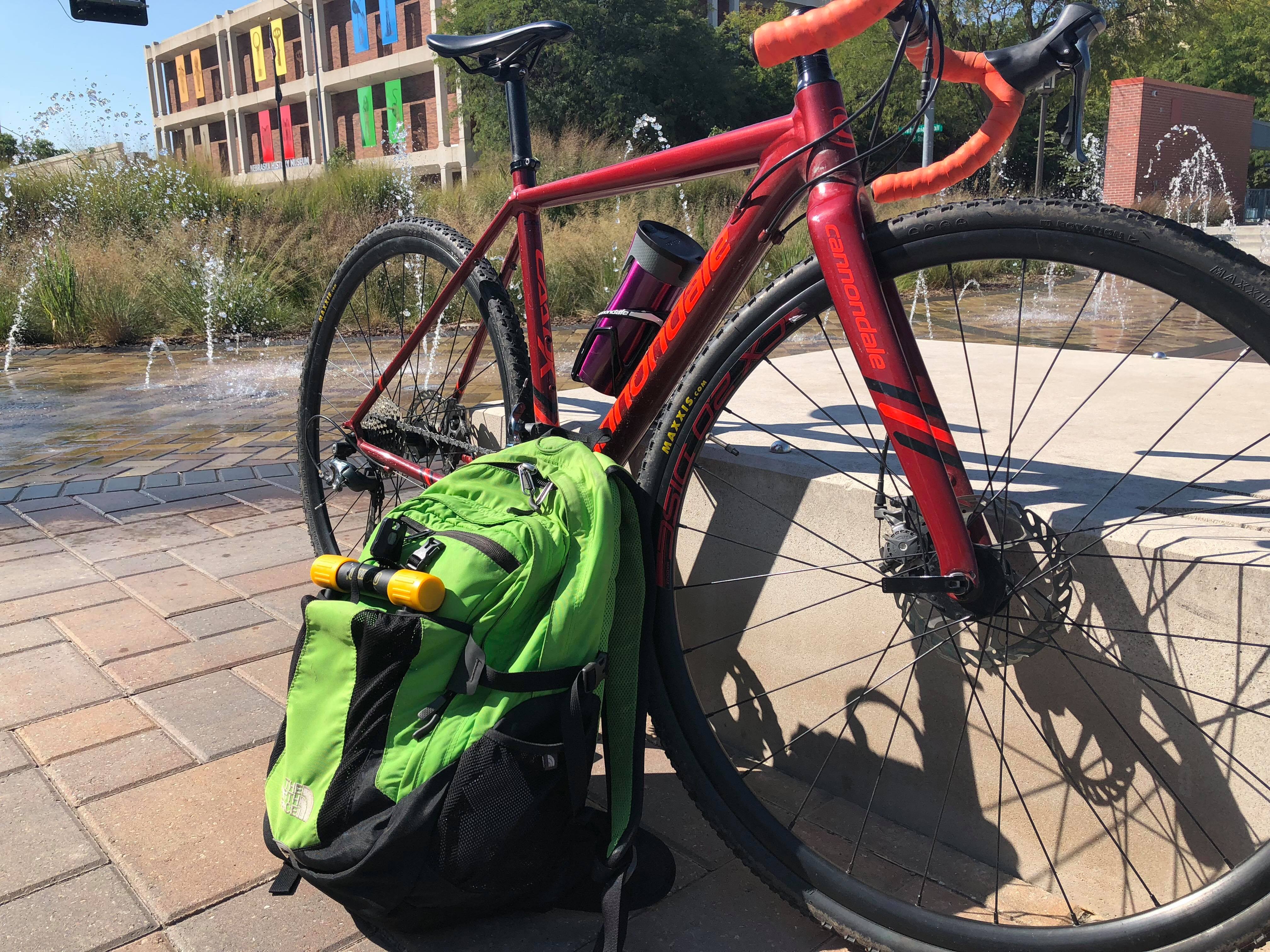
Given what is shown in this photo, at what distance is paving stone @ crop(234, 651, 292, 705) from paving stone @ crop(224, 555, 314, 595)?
483 millimetres

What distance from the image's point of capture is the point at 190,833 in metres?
1.81

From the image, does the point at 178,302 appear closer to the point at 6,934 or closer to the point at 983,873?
the point at 6,934

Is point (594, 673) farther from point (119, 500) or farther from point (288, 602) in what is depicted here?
point (119, 500)

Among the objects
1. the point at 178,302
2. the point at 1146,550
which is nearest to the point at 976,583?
the point at 1146,550

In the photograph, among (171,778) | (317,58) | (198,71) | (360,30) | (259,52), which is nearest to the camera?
(171,778)

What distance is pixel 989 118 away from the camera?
1.55 meters

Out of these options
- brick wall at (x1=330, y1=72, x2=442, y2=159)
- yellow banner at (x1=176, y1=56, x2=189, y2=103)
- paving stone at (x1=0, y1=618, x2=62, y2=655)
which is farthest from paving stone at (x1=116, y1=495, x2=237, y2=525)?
yellow banner at (x1=176, y1=56, x2=189, y2=103)

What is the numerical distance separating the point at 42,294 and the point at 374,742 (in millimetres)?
9640

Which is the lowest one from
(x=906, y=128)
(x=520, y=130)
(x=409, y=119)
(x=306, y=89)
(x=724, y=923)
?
(x=724, y=923)

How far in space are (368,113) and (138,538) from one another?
3952 cm

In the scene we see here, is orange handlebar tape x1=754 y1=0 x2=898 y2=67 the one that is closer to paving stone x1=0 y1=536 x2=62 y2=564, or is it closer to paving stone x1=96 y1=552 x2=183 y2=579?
paving stone x1=96 y1=552 x2=183 y2=579

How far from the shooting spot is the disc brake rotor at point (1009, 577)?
4.73 feet

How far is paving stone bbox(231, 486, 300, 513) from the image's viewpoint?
3910 mm

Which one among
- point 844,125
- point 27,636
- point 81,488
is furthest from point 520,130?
point 81,488
